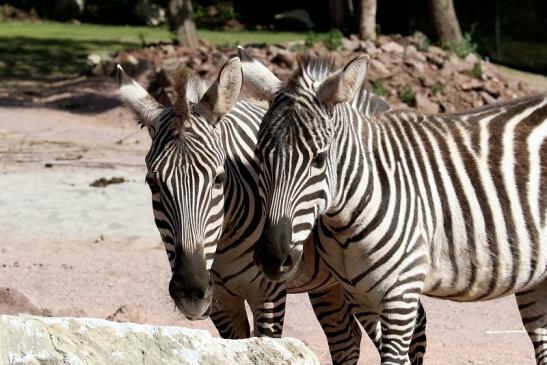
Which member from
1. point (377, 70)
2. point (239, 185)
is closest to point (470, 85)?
point (377, 70)

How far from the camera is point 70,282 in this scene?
922 cm

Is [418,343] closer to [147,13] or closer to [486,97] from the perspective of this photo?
[486,97]

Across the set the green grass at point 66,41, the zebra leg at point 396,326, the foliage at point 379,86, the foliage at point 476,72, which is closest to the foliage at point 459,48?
the foliage at point 476,72

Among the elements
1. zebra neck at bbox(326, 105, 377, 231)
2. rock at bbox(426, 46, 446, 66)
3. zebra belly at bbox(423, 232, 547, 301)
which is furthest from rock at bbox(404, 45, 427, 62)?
zebra neck at bbox(326, 105, 377, 231)

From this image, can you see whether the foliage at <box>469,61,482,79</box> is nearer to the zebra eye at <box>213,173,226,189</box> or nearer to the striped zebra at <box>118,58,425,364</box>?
the striped zebra at <box>118,58,425,364</box>

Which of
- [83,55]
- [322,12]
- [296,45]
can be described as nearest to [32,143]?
[296,45]

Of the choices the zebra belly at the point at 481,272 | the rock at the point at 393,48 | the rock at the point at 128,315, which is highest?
the zebra belly at the point at 481,272

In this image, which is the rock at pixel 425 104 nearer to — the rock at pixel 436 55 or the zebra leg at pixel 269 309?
the rock at pixel 436 55

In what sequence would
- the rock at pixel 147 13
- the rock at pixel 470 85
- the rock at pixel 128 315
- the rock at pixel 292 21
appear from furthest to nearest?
the rock at pixel 147 13 < the rock at pixel 292 21 < the rock at pixel 470 85 < the rock at pixel 128 315

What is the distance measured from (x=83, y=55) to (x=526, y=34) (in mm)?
9948

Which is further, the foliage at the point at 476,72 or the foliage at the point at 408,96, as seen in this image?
the foliage at the point at 476,72

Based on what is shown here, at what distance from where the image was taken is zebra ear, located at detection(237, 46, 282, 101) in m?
5.23

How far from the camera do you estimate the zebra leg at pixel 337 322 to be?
634cm

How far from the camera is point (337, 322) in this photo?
6355 millimetres
